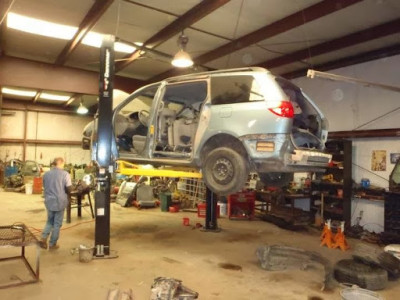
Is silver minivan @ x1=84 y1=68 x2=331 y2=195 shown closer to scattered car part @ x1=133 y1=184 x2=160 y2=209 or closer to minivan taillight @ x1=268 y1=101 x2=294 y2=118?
minivan taillight @ x1=268 y1=101 x2=294 y2=118

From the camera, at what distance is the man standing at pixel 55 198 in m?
5.81

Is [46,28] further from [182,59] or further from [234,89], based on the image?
[234,89]

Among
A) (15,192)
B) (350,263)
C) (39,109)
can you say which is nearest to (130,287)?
(350,263)

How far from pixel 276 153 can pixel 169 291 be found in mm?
1959

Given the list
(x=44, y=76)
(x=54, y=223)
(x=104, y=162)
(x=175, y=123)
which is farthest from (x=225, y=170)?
(x=44, y=76)

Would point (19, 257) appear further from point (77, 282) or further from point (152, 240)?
point (152, 240)

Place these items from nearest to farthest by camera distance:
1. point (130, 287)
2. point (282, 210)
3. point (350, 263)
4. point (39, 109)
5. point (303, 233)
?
point (130, 287)
point (350, 263)
point (303, 233)
point (282, 210)
point (39, 109)

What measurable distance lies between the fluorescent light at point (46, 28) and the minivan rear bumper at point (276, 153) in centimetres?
366

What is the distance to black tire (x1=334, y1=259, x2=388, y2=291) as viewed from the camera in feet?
14.8

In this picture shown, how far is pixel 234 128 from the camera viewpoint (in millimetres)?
4285

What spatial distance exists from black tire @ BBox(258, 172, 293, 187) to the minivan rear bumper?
38.9 inches

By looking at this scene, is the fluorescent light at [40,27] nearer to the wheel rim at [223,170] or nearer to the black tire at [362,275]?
the wheel rim at [223,170]

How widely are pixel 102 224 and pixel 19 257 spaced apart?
128cm

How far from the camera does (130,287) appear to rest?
438 cm
